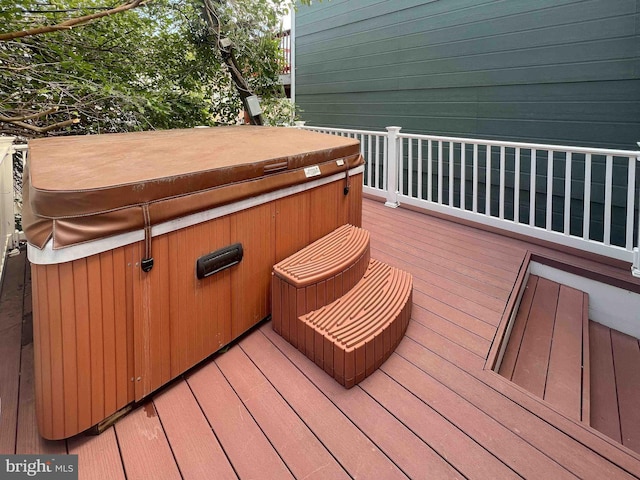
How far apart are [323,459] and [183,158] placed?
1.49 metres

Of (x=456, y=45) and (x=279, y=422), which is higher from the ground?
(x=456, y=45)

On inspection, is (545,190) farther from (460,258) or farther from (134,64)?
(134,64)

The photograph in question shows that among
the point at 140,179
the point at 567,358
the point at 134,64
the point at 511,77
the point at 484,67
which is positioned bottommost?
the point at 567,358

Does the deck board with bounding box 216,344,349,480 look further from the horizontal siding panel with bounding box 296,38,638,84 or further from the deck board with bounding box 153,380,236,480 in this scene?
the horizontal siding panel with bounding box 296,38,638,84

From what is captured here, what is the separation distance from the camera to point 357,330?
1.90 meters

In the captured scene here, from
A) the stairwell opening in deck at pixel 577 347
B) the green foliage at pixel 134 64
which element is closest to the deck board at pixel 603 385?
the stairwell opening in deck at pixel 577 347

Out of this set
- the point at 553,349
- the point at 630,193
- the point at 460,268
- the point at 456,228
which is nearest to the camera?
the point at 553,349

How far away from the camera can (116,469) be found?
1381 mm

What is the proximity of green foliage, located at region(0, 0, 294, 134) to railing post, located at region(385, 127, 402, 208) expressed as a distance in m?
2.65

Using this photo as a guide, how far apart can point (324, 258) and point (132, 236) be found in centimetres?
110

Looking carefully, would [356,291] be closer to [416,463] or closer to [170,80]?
[416,463]

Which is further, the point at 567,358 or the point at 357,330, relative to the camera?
the point at 567,358

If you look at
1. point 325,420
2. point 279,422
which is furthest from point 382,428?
point 279,422

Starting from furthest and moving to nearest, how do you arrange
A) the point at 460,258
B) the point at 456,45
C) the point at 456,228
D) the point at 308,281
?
the point at 456,45
the point at 456,228
the point at 460,258
the point at 308,281
